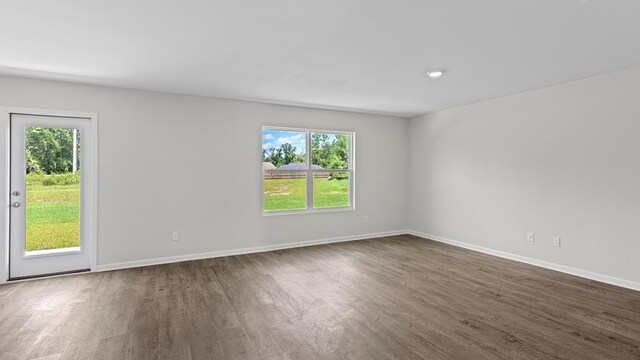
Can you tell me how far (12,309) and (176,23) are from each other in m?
3.03

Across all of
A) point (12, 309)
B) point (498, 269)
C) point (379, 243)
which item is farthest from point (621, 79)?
point (12, 309)

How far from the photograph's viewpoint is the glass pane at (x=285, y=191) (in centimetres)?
539

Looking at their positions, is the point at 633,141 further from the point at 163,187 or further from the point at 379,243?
the point at 163,187

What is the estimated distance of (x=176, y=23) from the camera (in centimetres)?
247

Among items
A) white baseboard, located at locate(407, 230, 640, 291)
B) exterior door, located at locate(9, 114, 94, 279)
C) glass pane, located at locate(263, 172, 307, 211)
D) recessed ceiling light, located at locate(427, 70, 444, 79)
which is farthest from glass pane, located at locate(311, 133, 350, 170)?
exterior door, located at locate(9, 114, 94, 279)

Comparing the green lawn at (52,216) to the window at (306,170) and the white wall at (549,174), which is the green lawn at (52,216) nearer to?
the window at (306,170)

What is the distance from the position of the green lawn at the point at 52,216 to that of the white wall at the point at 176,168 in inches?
10.7

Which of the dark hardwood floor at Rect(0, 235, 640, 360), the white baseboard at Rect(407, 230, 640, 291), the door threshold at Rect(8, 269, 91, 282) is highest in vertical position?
the white baseboard at Rect(407, 230, 640, 291)

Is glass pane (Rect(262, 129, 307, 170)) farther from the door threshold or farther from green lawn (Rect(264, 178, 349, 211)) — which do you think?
the door threshold

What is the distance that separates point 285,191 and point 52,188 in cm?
315

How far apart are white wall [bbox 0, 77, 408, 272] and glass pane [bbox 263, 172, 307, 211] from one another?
0.20 meters

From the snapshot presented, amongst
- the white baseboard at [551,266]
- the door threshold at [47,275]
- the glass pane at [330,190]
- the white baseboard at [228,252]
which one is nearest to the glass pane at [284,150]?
the glass pane at [330,190]

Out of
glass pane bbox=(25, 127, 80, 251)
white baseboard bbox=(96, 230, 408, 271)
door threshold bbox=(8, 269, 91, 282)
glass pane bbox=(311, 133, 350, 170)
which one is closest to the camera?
door threshold bbox=(8, 269, 91, 282)

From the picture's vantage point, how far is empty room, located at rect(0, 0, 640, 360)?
2.42m
